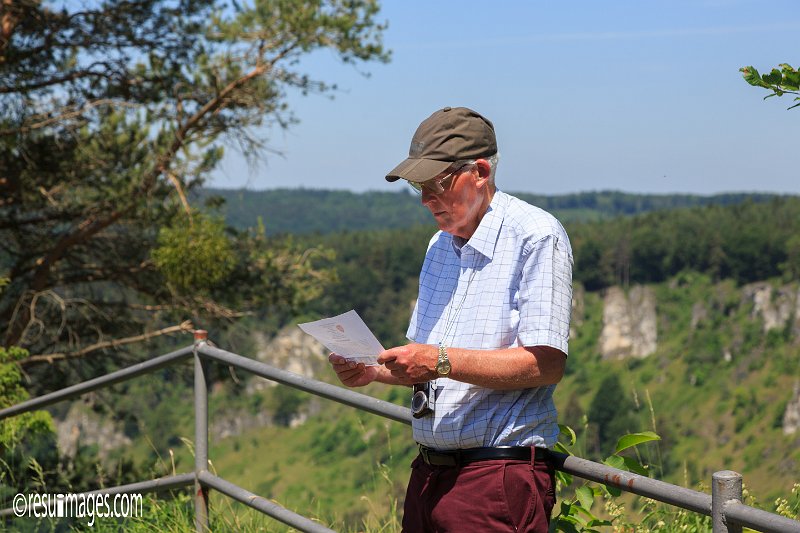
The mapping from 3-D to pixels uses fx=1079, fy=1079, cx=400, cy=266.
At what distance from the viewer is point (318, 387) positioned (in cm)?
250

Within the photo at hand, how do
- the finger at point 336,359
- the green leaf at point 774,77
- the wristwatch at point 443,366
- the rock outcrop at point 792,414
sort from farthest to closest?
the rock outcrop at point 792,414 → the finger at point 336,359 → the green leaf at point 774,77 → the wristwatch at point 443,366

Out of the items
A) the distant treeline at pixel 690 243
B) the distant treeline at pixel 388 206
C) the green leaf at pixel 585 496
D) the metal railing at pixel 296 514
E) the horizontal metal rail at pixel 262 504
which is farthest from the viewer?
the distant treeline at pixel 388 206

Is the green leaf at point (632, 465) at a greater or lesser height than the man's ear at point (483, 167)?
lesser

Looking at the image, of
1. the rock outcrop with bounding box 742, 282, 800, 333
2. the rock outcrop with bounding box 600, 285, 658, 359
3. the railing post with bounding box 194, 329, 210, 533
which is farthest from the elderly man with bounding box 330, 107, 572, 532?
the rock outcrop with bounding box 600, 285, 658, 359

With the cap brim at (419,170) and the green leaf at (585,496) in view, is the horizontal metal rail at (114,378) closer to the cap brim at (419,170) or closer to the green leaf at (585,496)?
the green leaf at (585,496)

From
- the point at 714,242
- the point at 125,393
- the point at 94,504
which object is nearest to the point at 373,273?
the point at 714,242

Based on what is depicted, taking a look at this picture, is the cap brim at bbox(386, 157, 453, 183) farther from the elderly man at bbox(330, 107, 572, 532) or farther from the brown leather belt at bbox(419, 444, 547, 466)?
the brown leather belt at bbox(419, 444, 547, 466)

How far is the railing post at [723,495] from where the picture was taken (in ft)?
5.26

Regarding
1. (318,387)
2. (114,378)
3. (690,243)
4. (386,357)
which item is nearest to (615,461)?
(386,357)

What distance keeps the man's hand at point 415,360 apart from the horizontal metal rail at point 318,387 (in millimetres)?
366

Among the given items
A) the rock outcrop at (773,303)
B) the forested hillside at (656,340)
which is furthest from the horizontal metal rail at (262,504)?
the rock outcrop at (773,303)

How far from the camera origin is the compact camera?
1941mm

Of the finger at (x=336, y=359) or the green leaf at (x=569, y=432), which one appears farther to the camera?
the green leaf at (x=569, y=432)

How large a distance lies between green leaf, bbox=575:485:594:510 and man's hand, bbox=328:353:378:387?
526 mm
